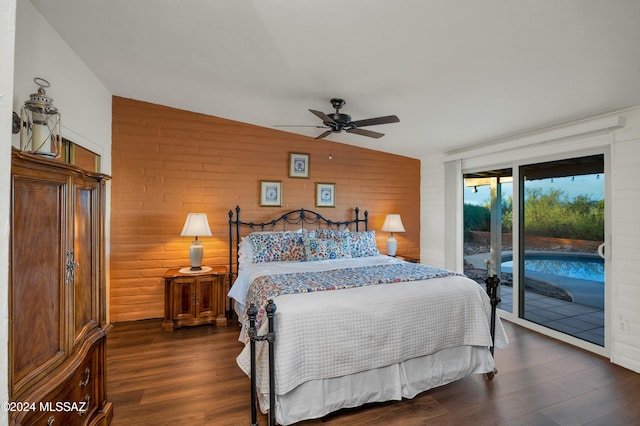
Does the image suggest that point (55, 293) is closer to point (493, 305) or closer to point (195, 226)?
point (195, 226)

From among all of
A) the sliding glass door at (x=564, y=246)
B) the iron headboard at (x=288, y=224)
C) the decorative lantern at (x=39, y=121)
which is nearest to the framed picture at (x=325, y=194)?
the iron headboard at (x=288, y=224)

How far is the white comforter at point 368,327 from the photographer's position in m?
1.94

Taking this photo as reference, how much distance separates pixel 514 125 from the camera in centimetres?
339

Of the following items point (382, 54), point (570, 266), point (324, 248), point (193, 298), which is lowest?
point (193, 298)

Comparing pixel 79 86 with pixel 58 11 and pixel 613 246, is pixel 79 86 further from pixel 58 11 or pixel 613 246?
pixel 613 246

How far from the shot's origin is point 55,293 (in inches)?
57.2

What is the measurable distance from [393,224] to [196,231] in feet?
9.48

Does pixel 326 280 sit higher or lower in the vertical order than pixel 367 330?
higher

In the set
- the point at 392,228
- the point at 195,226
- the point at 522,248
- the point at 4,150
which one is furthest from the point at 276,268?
the point at 522,248

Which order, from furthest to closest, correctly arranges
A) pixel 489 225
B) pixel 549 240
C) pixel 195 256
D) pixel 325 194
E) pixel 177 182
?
pixel 325 194 < pixel 489 225 < pixel 177 182 < pixel 195 256 < pixel 549 240

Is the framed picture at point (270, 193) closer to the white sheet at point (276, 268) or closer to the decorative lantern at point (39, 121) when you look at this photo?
the white sheet at point (276, 268)

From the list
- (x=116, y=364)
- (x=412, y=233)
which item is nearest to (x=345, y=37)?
(x=116, y=364)

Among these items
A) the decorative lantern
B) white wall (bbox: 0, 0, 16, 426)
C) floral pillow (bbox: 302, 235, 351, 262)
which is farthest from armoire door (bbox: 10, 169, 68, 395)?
floral pillow (bbox: 302, 235, 351, 262)

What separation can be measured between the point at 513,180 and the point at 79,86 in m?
4.84
